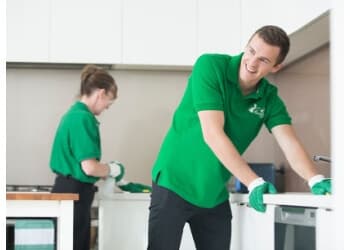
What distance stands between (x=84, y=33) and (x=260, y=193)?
1749mm

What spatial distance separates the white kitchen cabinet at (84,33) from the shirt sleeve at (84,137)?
741mm

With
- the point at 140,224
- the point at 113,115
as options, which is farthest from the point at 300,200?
the point at 113,115

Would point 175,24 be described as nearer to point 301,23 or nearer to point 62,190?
point 301,23

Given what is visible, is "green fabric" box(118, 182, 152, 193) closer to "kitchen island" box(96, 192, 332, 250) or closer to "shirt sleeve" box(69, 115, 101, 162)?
"kitchen island" box(96, 192, 332, 250)

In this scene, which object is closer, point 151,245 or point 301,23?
point 151,245

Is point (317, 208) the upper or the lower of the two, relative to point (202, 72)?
lower

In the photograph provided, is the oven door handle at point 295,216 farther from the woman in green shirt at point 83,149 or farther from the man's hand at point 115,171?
the man's hand at point 115,171

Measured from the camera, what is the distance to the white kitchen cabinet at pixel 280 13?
107 inches

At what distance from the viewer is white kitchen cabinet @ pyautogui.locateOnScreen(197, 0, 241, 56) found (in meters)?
3.52

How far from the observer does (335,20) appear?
0.85 metres

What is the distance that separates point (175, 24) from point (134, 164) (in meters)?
0.81

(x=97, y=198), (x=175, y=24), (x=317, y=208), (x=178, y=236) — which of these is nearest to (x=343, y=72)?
(x=317, y=208)

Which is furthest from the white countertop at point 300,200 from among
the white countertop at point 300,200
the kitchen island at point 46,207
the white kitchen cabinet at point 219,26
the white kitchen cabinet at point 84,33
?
the white kitchen cabinet at point 84,33

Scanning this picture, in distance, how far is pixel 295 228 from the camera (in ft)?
6.54
